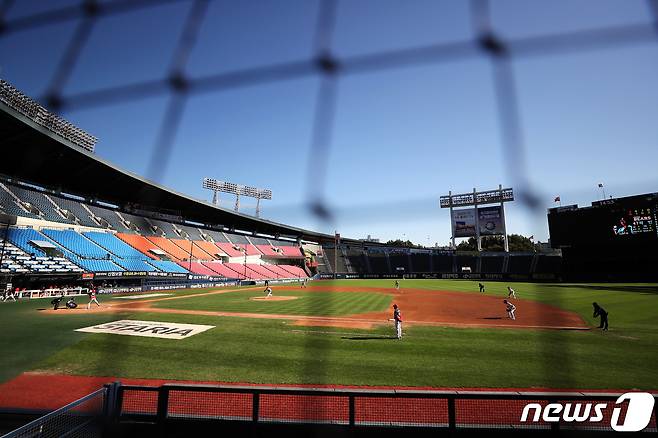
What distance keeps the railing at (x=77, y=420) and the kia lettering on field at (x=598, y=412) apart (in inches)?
198

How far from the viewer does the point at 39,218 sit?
28516 mm

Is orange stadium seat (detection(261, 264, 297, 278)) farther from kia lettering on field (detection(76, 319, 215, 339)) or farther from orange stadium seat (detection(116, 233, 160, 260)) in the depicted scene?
kia lettering on field (detection(76, 319, 215, 339))

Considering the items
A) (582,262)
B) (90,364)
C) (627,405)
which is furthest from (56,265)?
(582,262)

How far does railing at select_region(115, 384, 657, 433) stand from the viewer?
12.5ft

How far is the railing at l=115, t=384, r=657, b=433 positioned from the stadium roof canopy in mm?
19857

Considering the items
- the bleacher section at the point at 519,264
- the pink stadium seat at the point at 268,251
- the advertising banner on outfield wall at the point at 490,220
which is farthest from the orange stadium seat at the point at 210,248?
the bleacher section at the point at 519,264

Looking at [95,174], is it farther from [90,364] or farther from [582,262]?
[582,262]

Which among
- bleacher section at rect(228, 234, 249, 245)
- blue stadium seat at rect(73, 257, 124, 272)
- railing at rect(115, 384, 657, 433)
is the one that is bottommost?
railing at rect(115, 384, 657, 433)

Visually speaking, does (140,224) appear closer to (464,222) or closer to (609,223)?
(464,222)

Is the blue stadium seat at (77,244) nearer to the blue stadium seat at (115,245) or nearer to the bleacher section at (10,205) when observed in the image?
the blue stadium seat at (115,245)

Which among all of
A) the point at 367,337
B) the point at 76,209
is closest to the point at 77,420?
the point at 367,337

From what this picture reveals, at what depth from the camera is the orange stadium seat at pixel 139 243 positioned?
36.0 m

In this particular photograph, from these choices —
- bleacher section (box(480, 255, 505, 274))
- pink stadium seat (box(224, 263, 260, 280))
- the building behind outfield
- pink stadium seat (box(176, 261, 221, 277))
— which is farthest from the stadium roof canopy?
bleacher section (box(480, 255, 505, 274))

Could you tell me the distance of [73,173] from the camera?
1107 inches
